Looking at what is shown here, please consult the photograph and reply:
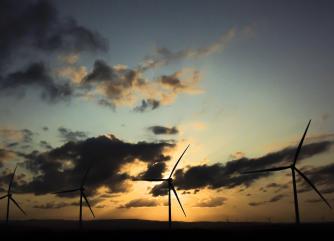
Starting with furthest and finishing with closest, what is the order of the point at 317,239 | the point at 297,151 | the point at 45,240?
the point at 45,240, the point at 317,239, the point at 297,151

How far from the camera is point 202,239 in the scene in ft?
604

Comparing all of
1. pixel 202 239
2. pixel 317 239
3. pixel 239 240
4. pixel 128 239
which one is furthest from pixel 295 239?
pixel 128 239

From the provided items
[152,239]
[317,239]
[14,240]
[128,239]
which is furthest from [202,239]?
[14,240]

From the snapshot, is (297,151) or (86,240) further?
(86,240)

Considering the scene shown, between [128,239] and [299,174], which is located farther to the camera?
[128,239]

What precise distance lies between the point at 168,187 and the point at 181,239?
82.3 ft

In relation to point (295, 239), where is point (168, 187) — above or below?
above

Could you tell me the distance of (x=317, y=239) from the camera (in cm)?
16475

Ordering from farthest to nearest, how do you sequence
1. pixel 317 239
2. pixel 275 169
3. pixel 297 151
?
pixel 317 239 → pixel 275 169 → pixel 297 151

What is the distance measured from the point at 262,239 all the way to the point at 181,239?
3849 cm

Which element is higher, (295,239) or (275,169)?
(275,169)

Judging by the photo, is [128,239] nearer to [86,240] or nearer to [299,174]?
[86,240]

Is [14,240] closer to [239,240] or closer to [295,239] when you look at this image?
[239,240]

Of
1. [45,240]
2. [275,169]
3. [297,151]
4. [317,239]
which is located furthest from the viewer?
[45,240]
